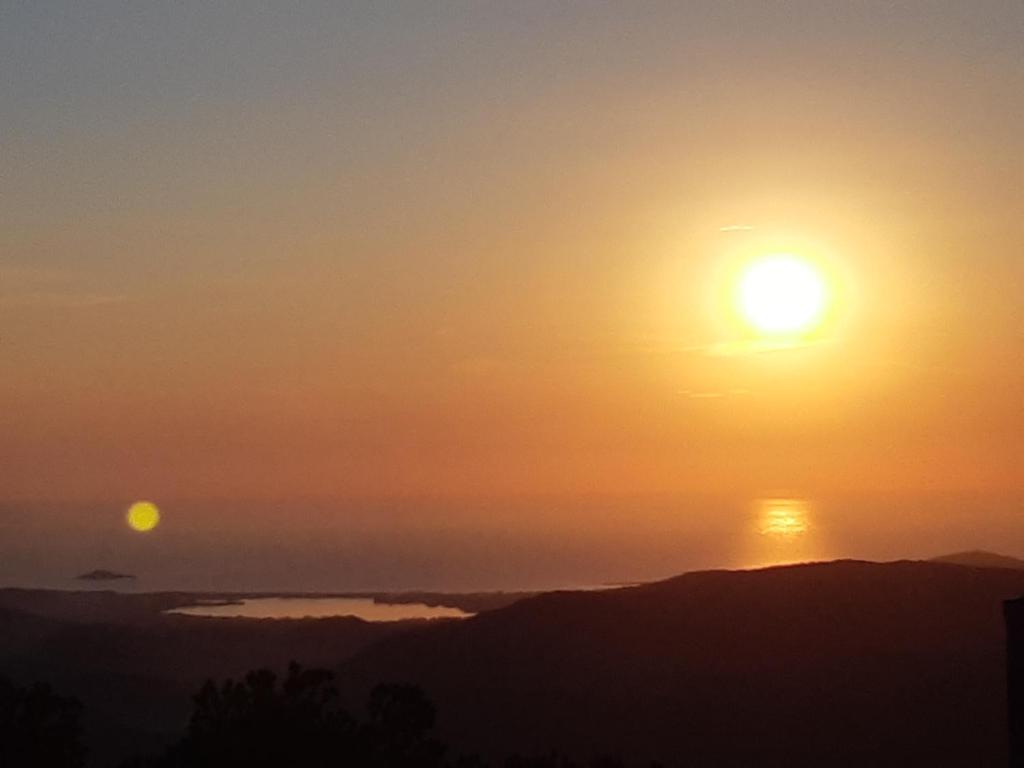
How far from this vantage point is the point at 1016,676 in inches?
814

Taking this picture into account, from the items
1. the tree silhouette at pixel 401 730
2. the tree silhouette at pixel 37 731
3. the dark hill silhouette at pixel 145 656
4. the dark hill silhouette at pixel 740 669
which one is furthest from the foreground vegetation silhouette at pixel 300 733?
the dark hill silhouette at pixel 145 656

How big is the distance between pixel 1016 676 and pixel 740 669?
126ft

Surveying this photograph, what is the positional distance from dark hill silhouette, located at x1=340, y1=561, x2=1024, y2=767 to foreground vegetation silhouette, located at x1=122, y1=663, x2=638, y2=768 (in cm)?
2693

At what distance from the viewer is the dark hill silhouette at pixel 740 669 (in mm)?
49375

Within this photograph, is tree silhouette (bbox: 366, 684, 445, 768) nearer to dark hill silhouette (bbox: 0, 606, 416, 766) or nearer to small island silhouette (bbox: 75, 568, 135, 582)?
dark hill silhouette (bbox: 0, 606, 416, 766)

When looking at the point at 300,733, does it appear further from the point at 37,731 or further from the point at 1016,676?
the point at 1016,676

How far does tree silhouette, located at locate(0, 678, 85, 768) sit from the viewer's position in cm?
2138

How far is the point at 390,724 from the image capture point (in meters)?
22.2

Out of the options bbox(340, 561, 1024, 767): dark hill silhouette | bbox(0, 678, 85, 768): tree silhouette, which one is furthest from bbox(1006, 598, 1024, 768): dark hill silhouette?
bbox(340, 561, 1024, 767): dark hill silhouette

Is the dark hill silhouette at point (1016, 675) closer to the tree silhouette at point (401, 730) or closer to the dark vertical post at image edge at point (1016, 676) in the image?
the dark vertical post at image edge at point (1016, 676)

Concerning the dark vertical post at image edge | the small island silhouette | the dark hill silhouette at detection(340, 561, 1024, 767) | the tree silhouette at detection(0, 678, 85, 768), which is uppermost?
the small island silhouette

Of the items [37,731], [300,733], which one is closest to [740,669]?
[300,733]

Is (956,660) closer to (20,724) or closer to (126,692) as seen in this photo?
(126,692)

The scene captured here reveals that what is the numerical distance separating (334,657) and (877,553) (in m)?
81.0
